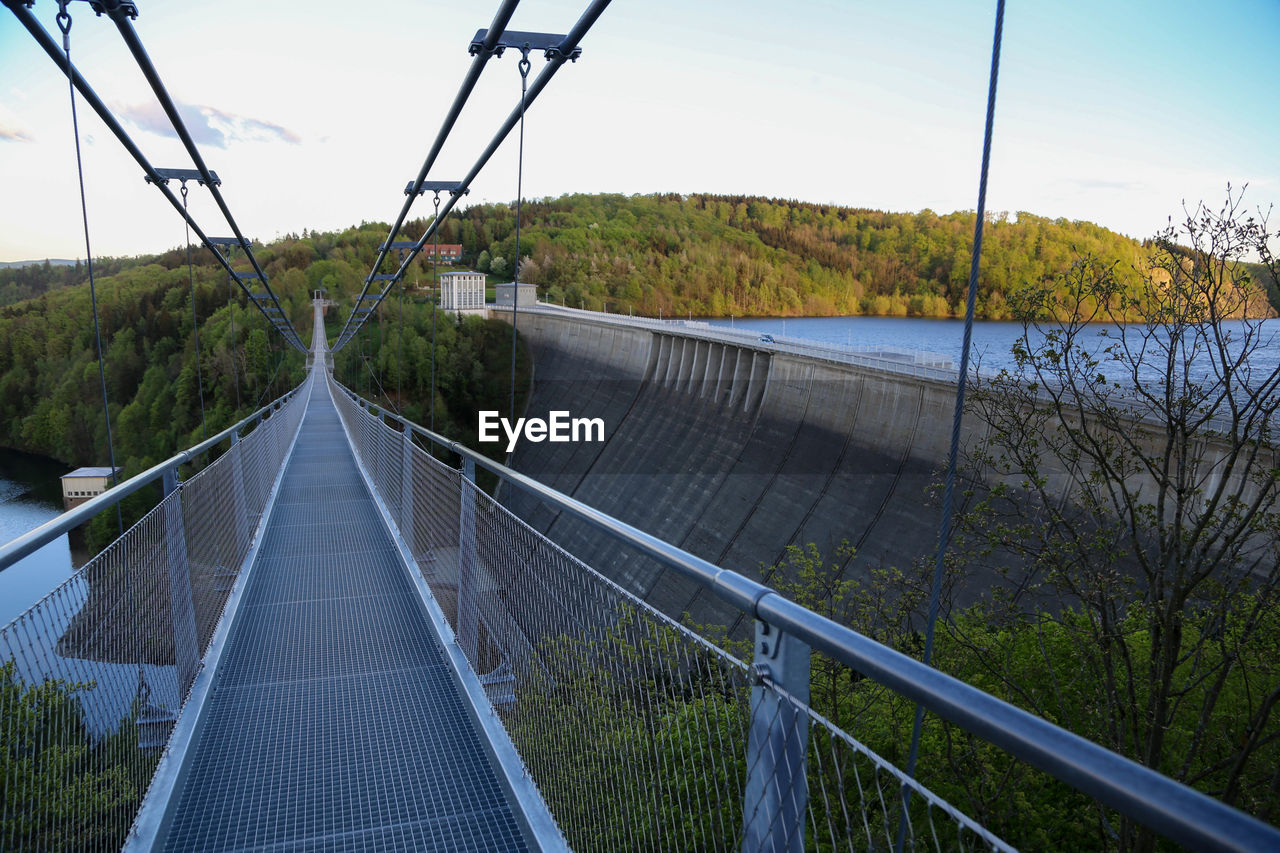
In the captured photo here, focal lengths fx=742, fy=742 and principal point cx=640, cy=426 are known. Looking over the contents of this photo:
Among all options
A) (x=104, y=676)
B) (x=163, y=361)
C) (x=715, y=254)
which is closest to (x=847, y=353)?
(x=104, y=676)

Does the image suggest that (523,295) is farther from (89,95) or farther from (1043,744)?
(1043,744)

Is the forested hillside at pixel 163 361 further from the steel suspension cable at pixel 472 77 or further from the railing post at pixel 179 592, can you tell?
the railing post at pixel 179 592

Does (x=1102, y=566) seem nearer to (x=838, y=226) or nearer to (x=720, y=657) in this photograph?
(x=720, y=657)

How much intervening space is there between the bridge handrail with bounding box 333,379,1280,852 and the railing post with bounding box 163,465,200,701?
1.94 meters

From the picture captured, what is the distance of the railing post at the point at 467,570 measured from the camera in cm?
256

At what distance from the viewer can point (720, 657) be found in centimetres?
106

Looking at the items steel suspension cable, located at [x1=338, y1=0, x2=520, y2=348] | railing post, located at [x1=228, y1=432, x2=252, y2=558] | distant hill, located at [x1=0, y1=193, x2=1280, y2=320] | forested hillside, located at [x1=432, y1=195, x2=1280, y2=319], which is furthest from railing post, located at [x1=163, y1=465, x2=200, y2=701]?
forested hillside, located at [x1=432, y1=195, x2=1280, y2=319]

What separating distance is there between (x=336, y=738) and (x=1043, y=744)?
2.19 metres

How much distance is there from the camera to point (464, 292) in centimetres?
4631

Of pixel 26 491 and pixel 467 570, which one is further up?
pixel 467 570

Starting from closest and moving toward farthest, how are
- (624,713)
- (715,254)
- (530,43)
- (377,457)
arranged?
1. (624,713)
2. (530,43)
3. (377,457)
4. (715,254)

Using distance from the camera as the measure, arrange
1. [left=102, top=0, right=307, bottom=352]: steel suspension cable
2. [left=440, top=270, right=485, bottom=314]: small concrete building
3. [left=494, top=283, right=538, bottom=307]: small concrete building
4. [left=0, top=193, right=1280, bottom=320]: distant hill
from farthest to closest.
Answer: [left=440, top=270, right=485, bottom=314]: small concrete building, [left=494, top=283, right=538, bottom=307]: small concrete building, [left=0, top=193, right=1280, bottom=320]: distant hill, [left=102, top=0, right=307, bottom=352]: steel suspension cable

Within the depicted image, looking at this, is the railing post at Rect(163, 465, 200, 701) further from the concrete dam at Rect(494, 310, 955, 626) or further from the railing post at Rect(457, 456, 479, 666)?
the concrete dam at Rect(494, 310, 955, 626)

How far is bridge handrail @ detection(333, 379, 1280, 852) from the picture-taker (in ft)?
1.45
